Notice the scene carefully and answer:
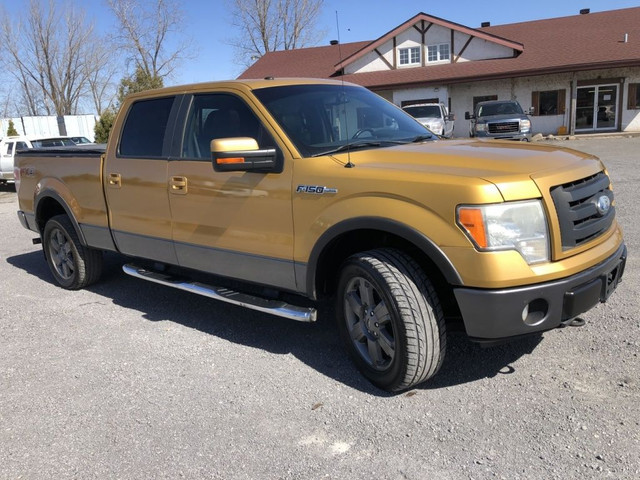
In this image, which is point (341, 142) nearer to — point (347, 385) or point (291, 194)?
point (291, 194)

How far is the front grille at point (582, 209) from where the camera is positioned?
306cm

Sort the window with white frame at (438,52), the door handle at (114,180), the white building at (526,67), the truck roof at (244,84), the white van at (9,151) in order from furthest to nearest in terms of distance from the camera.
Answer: the window with white frame at (438,52) < the white building at (526,67) < the white van at (9,151) < the door handle at (114,180) < the truck roof at (244,84)

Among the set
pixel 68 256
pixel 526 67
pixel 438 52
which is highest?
pixel 438 52

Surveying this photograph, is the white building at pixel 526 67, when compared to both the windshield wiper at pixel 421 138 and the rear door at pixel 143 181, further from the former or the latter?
the windshield wiper at pixel 421 138

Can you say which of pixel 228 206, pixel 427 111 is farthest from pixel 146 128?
pixel 427 111

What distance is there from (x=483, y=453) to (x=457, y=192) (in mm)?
1323

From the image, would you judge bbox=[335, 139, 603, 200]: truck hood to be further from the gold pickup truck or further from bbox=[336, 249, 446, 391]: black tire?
bbox=[336, 249, 446, 391]: black tire

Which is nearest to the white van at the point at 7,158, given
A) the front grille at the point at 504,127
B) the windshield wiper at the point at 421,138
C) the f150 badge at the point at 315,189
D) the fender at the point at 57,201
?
the fender at the point at 57,201

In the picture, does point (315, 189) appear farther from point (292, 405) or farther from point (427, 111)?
point (427, 111)

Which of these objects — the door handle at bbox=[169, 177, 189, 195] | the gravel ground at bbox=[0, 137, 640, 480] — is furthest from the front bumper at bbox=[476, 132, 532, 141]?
the door handle at bbox=[169, 177, 189, 195]

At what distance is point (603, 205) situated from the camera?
3.41 meters

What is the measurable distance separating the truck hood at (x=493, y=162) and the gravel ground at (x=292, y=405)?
4.08ft

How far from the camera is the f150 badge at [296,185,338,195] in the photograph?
3479mm

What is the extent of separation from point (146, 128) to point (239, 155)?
5.76ft
